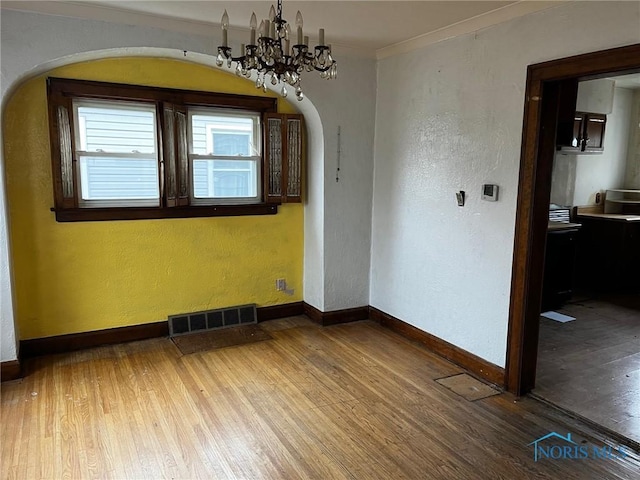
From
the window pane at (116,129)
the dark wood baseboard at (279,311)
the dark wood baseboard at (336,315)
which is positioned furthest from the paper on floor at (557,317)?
the window pane at (116,129)

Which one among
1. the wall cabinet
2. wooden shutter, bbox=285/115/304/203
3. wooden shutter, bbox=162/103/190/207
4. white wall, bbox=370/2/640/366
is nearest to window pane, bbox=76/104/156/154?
wooden shutter, bbox=162/103/190/207

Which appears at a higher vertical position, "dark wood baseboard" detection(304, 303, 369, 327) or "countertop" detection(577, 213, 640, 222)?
"countertop" detection(577, 213, 640, 222)

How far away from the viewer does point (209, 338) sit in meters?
4.12

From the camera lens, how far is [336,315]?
455 centimetres

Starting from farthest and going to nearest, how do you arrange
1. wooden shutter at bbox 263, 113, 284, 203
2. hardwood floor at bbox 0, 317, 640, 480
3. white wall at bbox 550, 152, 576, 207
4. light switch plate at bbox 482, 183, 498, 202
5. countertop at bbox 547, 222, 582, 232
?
white wall at bbox 550, 152, 576, 207 < countertop at bbox 547, 222, 582, 232 < wooden shutter at bbox 263, 113, 284, 203 < light switch plate at bbox 482, 183, 498, 202 < hardwood floor at bbox 0, 317, 640, 480

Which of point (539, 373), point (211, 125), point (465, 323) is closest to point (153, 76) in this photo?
point (211, 125)

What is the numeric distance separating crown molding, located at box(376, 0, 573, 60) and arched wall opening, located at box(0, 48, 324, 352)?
903 millimetres

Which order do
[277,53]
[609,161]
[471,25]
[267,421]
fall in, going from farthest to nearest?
[609,161], [471,25], [267,421], [277,53]

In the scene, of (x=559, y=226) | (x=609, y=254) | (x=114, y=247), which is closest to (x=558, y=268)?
(x=559, y=226)

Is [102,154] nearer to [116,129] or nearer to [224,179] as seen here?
[116,129]

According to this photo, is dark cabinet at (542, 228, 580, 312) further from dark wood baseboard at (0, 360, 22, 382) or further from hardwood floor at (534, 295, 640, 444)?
dark wood baseboard at (0, 360, 22, 382)

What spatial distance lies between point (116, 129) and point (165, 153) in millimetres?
411

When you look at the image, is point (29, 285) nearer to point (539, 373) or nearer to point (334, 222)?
point (334, 222)

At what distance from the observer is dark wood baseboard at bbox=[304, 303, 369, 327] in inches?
177
